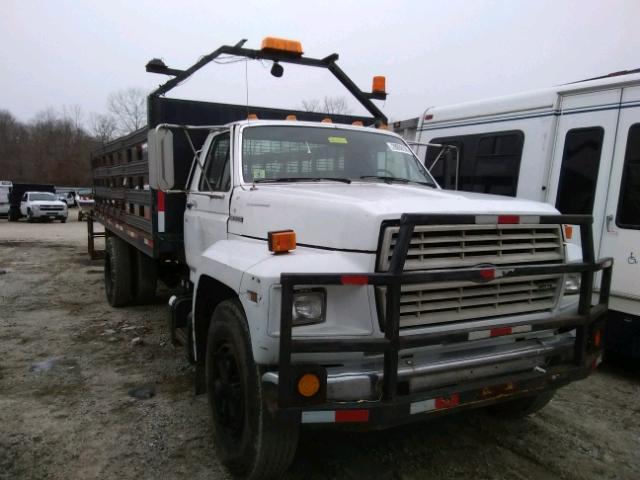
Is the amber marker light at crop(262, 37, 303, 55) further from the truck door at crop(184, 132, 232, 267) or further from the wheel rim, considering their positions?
the wheel rim

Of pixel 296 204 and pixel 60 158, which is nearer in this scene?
pixel 296 204

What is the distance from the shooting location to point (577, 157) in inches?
214

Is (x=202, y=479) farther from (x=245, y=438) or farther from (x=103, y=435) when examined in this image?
(x=103, y=435)

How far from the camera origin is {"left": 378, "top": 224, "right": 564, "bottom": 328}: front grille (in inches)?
101

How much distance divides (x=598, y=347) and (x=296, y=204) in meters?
2.01

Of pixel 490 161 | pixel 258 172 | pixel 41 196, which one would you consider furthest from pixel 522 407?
pixel 41 196

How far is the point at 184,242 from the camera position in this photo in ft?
16.0

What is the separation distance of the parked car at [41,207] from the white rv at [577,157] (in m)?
24.7

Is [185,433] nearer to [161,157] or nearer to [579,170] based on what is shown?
[161,157]

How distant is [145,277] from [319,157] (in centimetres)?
405

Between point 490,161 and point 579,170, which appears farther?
point 490,161

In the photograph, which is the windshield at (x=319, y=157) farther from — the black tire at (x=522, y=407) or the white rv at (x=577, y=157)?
the black tire at (x=522, y=407)

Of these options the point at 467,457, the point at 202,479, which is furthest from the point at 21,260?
the point at 467,457

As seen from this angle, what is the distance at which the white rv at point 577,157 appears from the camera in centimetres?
485
